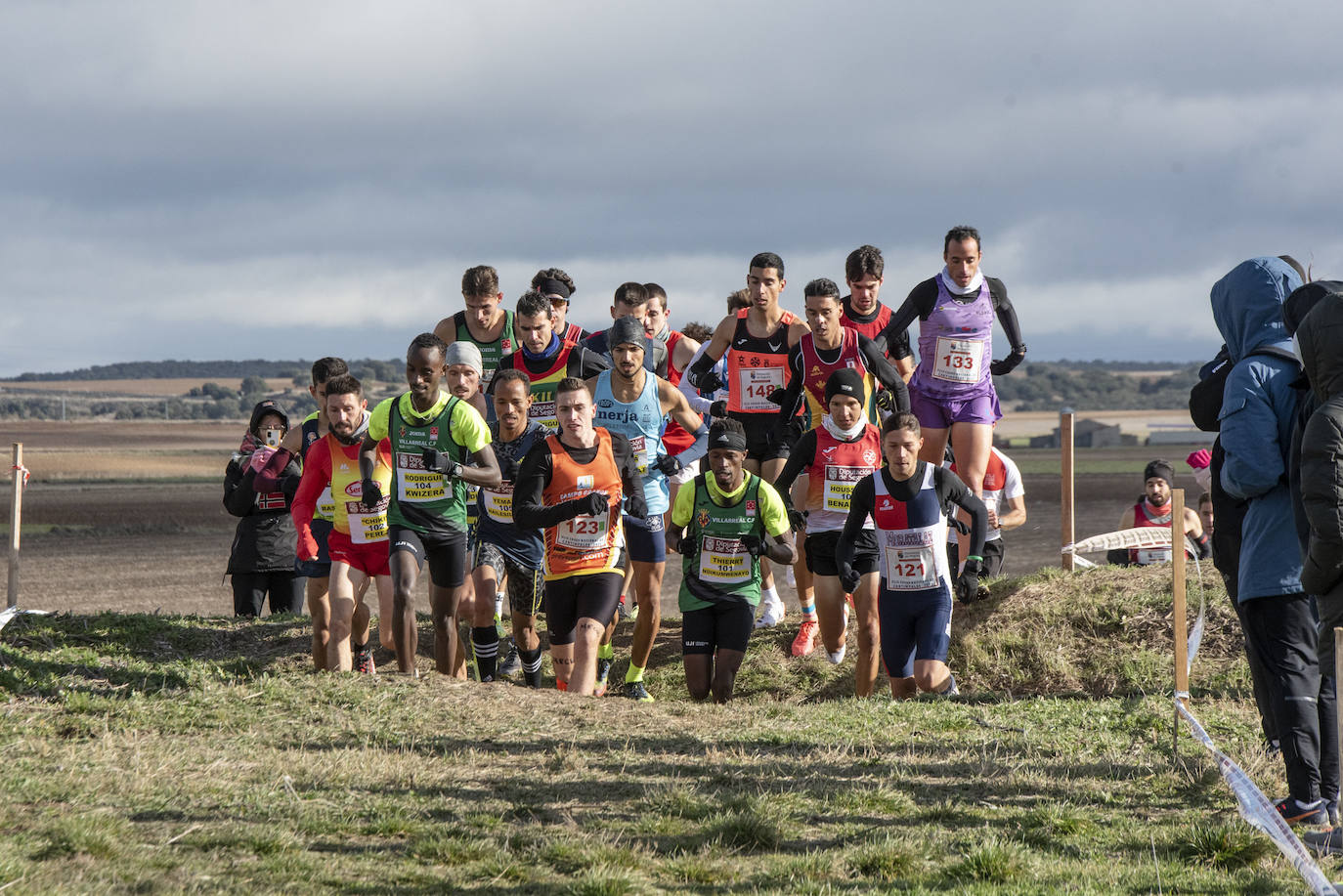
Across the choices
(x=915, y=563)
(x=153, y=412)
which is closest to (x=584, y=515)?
(x=915, y=563)

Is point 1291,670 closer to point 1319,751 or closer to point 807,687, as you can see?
point 1319,751

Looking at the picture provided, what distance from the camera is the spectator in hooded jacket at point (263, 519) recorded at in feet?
33.1

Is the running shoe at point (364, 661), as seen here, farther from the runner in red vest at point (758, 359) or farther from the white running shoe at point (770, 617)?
the white running shoe at point (770, 617)

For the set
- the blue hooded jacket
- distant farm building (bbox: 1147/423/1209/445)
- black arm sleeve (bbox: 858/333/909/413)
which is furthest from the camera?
distant farm building (bbox: 1147/423/1209/445)

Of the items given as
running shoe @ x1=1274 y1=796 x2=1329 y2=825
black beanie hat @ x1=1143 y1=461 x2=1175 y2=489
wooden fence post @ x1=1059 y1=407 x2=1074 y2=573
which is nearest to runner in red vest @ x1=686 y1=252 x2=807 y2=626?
wooden fence post @ x1=1059 y1=407 x2=1074 y2=573

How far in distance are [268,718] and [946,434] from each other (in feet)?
18.9

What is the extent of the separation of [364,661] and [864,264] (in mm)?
5049

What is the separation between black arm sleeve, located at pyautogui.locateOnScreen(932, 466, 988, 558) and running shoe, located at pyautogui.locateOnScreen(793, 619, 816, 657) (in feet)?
7.63

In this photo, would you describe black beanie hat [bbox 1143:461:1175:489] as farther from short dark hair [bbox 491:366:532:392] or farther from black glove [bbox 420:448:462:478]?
black glove [bbox 420:448:462:478]

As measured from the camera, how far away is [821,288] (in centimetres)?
986

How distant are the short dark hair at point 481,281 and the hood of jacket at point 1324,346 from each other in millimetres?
6536

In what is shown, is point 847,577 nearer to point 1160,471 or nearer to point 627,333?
point 627,333

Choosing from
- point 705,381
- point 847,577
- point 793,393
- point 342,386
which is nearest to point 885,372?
point 793,393

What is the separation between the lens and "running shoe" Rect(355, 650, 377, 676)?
9352 millimetres
